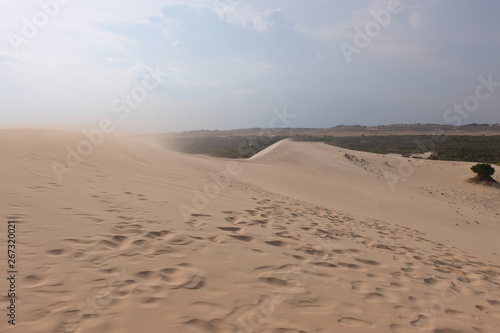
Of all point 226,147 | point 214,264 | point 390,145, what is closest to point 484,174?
point 214,264

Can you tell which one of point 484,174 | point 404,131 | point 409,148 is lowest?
point 484,174

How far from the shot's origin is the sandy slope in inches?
97.3

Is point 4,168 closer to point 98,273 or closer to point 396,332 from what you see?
point 98,273

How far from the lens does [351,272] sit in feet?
12.5

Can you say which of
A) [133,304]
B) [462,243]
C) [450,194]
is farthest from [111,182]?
[450,194]

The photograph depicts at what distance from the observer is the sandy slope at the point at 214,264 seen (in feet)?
8.11

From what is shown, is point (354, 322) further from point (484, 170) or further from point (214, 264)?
point (484, 170)

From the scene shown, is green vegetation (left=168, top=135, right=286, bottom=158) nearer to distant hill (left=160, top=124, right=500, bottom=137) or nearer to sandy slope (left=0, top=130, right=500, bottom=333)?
sandy slope (left=0, top=130, right=500, bottom=333)

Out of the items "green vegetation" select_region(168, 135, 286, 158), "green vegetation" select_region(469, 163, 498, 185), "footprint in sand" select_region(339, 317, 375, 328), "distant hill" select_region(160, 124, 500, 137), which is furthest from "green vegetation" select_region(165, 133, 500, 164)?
"distant hill" select_region(160, 124, 500, 137)

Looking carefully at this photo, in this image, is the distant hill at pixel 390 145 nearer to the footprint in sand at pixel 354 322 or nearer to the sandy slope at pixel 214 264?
the sandy slope at pixel 214 264

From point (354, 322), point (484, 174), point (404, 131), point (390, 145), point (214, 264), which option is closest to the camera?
point (354, 322)

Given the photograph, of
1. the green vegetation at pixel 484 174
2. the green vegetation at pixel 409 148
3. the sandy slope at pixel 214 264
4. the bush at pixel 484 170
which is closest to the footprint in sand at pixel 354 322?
the sandy slope at pixel 214 264

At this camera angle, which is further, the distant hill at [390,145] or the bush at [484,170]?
the distant hill at [390,145]

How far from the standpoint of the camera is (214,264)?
11.3 feet
